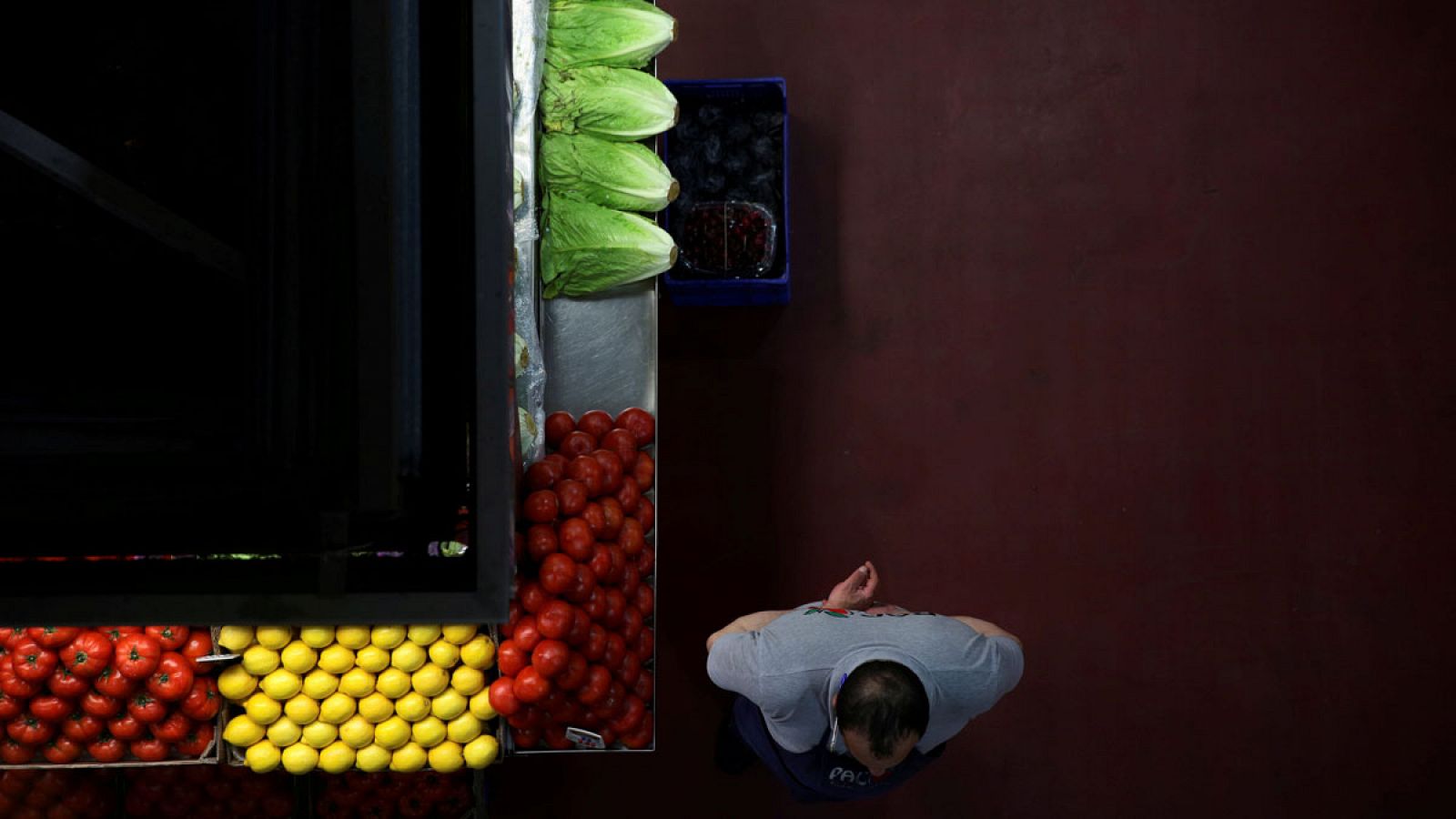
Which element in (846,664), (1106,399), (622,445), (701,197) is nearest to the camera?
(846,664)

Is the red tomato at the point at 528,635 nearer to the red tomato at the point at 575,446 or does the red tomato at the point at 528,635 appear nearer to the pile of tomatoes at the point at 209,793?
the red tomato at the point at 575,446

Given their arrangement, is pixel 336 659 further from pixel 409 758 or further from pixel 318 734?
pixel 409 758

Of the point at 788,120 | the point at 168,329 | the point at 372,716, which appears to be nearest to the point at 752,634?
the point at 372,716

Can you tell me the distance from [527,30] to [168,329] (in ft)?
5.37

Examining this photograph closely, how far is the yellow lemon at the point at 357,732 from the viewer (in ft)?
9.15

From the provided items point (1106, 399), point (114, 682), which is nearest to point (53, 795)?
point (114, 682)

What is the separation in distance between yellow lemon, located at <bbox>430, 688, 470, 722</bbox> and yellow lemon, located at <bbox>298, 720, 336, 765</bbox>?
29 cm

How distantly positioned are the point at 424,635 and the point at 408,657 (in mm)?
79

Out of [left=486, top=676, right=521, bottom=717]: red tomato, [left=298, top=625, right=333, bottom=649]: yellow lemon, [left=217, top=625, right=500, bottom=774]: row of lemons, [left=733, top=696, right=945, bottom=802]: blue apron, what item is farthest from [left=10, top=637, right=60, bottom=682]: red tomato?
[left=733, top=696, right=945, bottom=802]: blue apron

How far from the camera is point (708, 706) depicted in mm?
3832

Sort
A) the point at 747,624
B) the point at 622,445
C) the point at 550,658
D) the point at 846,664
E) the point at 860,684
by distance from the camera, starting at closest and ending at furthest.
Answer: the point at 860,684, the point at 846,664, the point at 550,658, the point at 747,624, the point at 622,445

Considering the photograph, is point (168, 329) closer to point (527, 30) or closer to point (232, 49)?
point (232, 49)

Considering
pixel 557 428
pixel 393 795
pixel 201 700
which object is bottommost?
pixel 393 795

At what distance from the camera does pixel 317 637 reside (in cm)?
271
